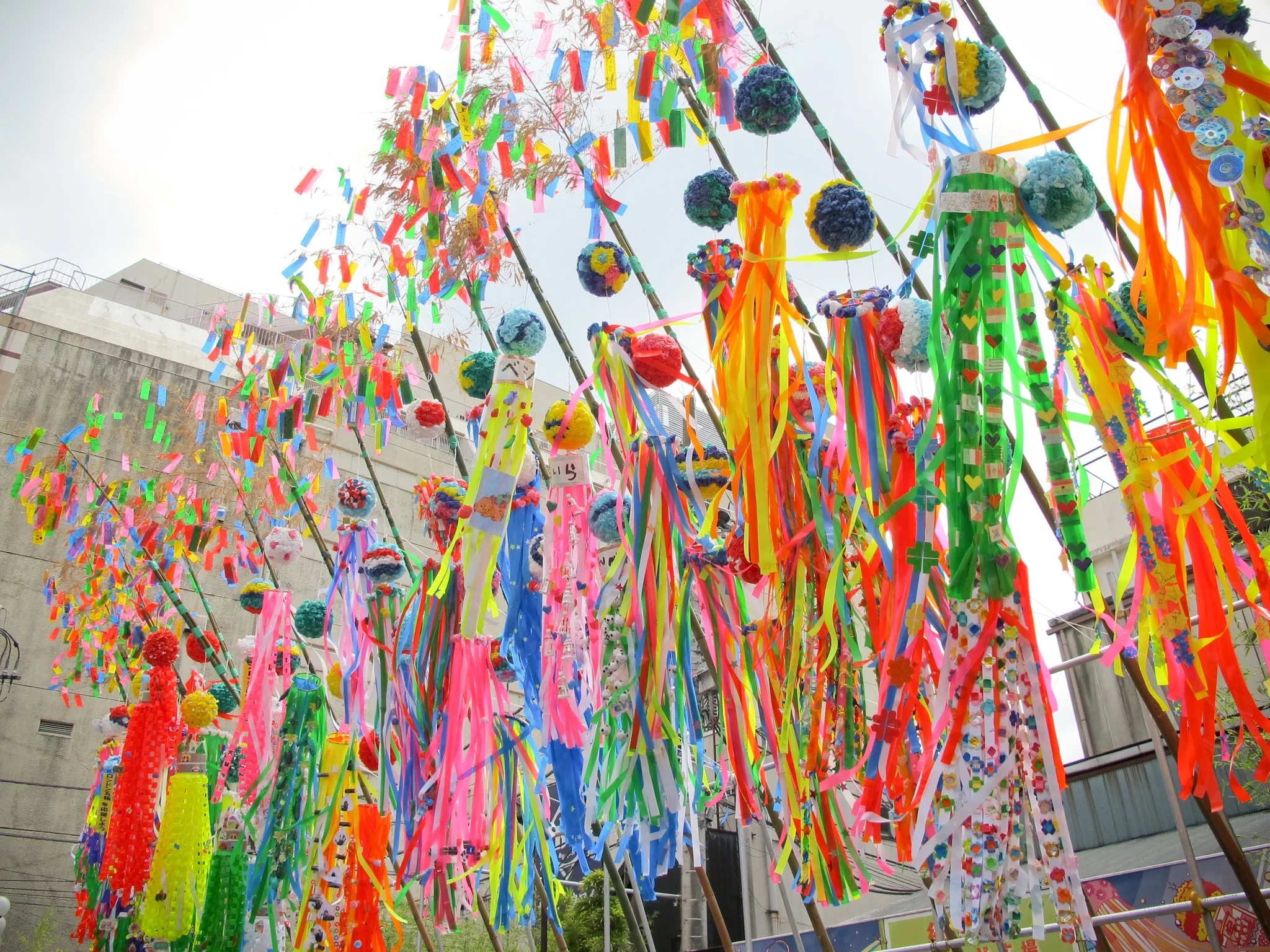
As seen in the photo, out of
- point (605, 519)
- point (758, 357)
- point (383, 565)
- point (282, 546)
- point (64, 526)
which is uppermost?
point (64, 526)

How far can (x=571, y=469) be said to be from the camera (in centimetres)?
255

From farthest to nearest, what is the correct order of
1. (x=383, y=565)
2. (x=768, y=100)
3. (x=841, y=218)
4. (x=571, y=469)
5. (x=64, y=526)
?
(x=64, y=526) → (x=383, y=565) → (x=571, y=469) → (x=768, y=100) → (x=841, y=218)

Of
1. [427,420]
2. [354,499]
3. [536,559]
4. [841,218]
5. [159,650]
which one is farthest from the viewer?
[159,650]

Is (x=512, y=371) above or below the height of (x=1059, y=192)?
above

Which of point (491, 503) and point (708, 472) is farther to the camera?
point (491, 503)

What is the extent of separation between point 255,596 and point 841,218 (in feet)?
9.68

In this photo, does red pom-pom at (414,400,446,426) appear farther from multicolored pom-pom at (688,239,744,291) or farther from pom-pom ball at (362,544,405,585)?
multicolored pom-pom at (688,239,744,291)

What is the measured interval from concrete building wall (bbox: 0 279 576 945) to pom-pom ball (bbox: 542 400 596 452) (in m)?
3.40

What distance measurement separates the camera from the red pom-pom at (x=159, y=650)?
3.82m

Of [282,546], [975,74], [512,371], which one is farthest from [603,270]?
[282,546]

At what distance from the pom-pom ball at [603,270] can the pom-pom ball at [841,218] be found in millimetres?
599

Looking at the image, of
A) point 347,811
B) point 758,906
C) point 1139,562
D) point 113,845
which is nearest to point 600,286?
point 1139,562

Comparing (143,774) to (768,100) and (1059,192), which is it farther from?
(1059,192)

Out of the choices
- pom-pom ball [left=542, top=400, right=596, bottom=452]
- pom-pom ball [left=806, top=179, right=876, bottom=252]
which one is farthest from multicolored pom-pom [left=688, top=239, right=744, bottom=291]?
pom-pom ball [left=542, top=400, right=596, bottom=452]
